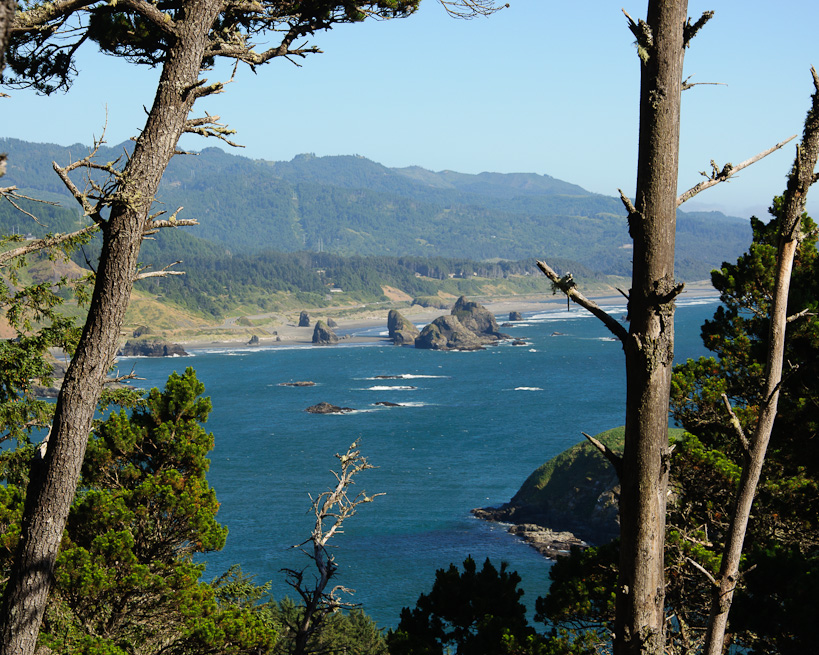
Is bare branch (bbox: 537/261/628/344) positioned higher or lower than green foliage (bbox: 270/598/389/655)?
higher

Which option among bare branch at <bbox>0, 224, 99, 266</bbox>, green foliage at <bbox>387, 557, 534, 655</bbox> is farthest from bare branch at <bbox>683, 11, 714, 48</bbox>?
green foliage at <bbox>387, 557, 534, 655</bbox>

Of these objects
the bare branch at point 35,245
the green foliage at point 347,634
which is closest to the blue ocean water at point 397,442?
the green foliage at point 347,634

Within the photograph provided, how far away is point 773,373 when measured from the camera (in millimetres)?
4379

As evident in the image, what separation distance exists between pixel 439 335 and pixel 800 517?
13621cm

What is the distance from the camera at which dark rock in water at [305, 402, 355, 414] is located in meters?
86.8

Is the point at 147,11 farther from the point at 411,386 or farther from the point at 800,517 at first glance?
the point at 411,386

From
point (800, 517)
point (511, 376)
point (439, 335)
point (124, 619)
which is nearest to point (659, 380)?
point (800, 517)

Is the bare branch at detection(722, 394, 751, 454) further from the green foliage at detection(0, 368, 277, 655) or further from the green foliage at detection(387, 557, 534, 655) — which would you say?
the green foliage at detection(0, 368, 277, 655)

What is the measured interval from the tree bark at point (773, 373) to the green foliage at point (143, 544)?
10036mm

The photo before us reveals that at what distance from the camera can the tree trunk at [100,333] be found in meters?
5.71

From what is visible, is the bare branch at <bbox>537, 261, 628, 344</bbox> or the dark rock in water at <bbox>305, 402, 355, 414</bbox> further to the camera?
the dark rock in water at <bbox>305, 402, 355, 414</bbox>

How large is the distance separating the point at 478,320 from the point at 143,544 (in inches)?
5825

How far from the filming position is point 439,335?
149375 millimetres

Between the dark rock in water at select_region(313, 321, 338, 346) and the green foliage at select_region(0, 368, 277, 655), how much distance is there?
5564 inches
